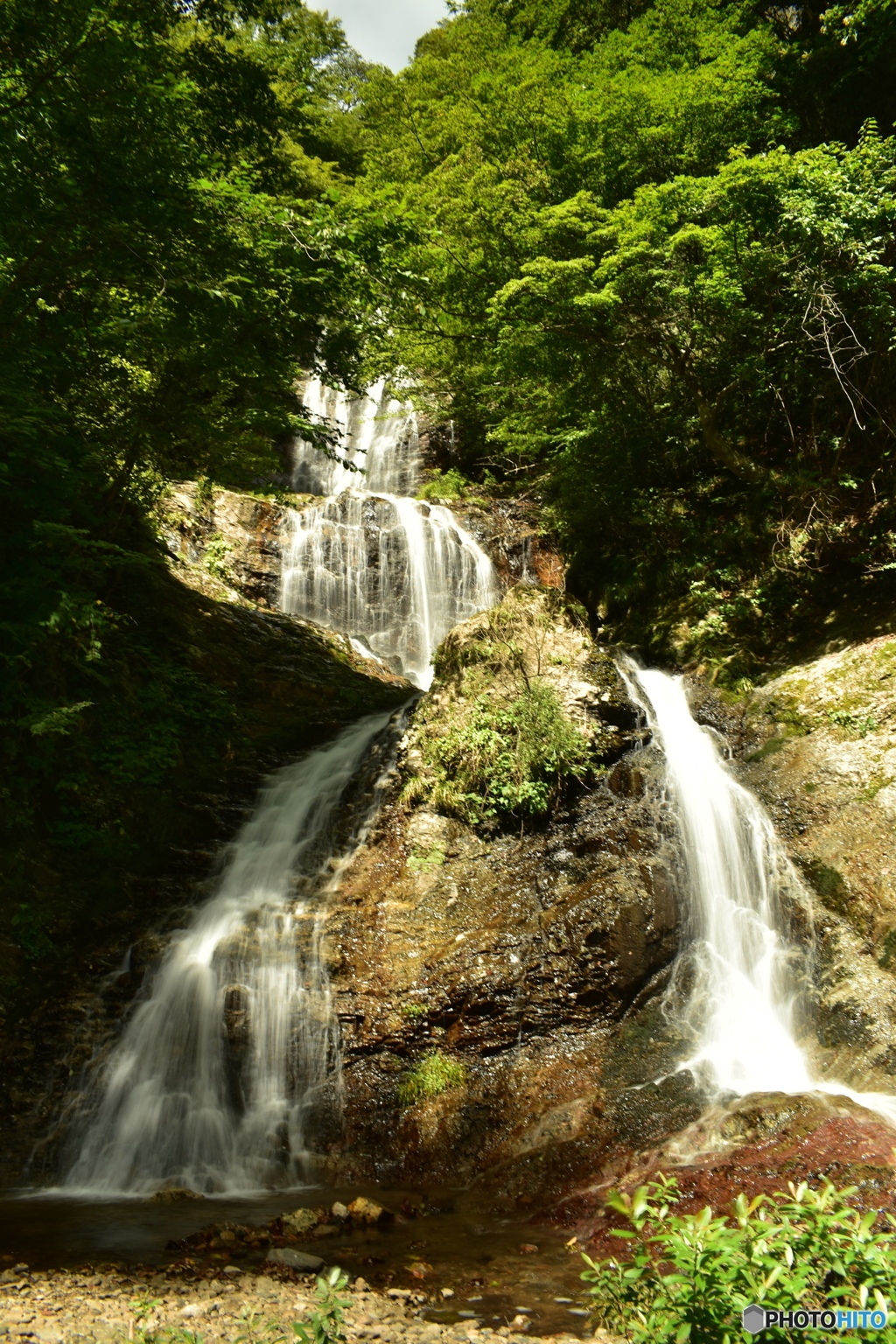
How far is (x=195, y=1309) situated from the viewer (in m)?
3.67

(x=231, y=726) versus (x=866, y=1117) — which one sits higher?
(x=231, y=726)

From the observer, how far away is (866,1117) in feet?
16.7

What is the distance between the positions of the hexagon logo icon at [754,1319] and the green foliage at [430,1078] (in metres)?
4.64

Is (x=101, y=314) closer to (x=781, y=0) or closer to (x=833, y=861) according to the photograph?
(x=833, y=861)

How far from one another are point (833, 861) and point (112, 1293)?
6504 mm

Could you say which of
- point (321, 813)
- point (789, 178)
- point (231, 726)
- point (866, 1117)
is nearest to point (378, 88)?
point (789, 178)

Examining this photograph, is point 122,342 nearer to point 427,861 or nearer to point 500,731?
point 500,731

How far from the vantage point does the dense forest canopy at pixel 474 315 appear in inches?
254

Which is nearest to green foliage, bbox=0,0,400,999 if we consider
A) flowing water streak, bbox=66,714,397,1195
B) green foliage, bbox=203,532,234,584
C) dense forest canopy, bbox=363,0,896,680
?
flowing water streak, bbox=66,714,397,1195

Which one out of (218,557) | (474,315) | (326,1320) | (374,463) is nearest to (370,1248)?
(326,1320)

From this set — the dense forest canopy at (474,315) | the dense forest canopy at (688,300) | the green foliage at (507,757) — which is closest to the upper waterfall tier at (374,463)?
the dense forest canopy at (474,315)

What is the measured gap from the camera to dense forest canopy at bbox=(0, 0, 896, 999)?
21.1 ft

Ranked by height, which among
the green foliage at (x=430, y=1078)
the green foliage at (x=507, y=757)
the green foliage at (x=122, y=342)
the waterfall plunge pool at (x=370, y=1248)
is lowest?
the waterfall plunge pool at (x=370, y=1248)

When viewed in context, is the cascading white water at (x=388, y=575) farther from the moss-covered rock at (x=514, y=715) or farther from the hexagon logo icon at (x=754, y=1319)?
the hexagon logo icon at (x=754, y=1319)
